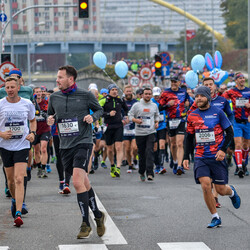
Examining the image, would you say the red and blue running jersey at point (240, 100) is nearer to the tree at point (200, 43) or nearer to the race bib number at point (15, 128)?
the race bib number at point (15, 128)

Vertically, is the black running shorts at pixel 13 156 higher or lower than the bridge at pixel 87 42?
lower

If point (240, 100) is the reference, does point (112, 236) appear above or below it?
below

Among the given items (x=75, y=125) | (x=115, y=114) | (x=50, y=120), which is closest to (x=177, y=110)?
(x=115, y=114)

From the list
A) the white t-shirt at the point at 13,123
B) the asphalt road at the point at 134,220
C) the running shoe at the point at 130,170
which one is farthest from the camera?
the running shoe at the point at 130,170

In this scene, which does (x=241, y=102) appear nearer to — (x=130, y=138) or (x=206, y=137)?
(x=130, y=138)

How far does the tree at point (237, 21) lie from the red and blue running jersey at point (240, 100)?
70483 mm

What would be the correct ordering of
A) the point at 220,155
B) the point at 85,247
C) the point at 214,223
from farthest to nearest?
1. the point at 220,155
2. the point at 214,223
3. the point at 85,247

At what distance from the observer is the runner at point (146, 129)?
1414 cm

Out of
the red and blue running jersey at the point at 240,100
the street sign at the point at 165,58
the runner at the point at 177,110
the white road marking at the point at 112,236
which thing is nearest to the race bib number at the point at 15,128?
the white road marking at the point at 112,236

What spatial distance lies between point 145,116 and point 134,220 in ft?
18.0

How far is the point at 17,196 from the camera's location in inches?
351

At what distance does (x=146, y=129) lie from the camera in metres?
14.3

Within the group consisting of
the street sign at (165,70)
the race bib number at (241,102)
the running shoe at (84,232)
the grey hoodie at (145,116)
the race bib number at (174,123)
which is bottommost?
the running shoe at (84,232)

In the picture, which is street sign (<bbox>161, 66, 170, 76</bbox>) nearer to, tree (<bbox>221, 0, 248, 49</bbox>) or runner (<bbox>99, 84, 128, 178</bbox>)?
runner (<bbox>99, 84, 128, 178</bbox>)
